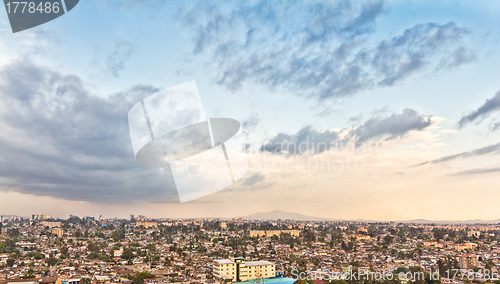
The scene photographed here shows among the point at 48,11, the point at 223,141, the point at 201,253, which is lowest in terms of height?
the point at 201,253

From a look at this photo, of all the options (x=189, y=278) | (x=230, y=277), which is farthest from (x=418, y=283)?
(x=189, y=278)

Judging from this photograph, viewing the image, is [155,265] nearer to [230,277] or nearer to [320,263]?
[230,277]

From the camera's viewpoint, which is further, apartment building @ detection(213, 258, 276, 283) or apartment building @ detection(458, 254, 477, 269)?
apartment building @ detection(458, 254, 477, 269)

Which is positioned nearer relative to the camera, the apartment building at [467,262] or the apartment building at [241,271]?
the apartment building at [241,271]

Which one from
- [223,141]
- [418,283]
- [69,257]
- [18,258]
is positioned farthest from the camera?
[69,257]

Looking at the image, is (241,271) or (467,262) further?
(467,262)

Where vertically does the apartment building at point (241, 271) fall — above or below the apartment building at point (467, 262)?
above

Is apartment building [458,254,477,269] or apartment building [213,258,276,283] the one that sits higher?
apartment building [213,258,276,283]

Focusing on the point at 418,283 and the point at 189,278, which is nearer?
the point at 418,283

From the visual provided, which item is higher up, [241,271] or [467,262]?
[241,271]

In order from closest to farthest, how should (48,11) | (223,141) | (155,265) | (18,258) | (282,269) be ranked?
(48,11), (223,141), (282,269), (155,265), (18,258)

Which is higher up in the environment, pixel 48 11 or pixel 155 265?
pixel 48 11
